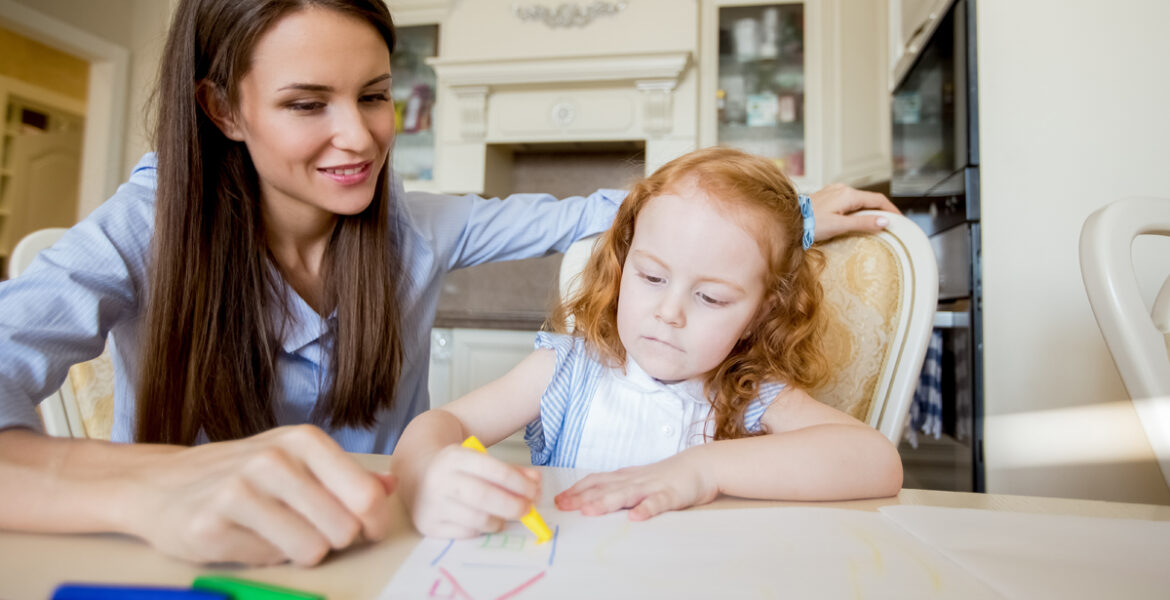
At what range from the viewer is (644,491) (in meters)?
0.50

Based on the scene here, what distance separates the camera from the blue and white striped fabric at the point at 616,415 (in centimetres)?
82

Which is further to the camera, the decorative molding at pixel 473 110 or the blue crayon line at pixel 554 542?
the decorative molding at pixel 473 110

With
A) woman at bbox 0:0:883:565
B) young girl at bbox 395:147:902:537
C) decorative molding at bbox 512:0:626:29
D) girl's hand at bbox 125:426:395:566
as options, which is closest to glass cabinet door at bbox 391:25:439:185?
decorative molding at bbox 512:0:626:29

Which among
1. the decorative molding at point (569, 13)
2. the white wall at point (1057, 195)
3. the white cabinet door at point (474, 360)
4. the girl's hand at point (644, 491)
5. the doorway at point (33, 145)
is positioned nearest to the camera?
the girl's hand at point (644, 491)

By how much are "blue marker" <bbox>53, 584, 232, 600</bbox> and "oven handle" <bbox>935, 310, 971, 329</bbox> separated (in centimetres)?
158

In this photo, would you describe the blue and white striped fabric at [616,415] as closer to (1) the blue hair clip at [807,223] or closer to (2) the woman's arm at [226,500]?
(1) the blue hair clip at [807,223]

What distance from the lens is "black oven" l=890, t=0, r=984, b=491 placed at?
4.84 ft

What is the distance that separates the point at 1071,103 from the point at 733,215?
114cm

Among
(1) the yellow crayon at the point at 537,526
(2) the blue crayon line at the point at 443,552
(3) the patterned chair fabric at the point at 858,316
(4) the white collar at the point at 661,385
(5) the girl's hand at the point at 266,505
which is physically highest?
(3) the patterned chair fabric at the point at 858,316

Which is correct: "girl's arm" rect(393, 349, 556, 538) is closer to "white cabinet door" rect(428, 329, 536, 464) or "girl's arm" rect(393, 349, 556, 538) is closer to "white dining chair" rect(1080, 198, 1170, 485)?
"white dining chair" rect(1080, 198, 1170, 485)

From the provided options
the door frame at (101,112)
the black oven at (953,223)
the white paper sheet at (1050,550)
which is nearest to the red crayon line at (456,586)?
the white paper sheet at (1050,550)

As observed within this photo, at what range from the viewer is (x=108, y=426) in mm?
1012

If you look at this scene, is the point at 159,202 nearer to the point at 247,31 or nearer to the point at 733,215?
the point at 247,31

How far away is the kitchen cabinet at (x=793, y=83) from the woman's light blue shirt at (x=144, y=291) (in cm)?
172
